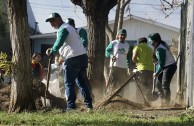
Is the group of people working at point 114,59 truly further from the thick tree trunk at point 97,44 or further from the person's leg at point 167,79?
the thick tree trunk at point 97,44

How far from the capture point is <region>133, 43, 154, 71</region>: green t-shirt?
11.0 m

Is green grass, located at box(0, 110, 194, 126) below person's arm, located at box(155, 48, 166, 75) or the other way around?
below

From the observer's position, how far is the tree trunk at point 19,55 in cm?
787

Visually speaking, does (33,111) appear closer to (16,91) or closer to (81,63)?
(16,91)

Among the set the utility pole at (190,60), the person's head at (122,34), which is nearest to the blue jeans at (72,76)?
the utility pole at (190,60)

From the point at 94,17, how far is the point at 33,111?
4.11 meters

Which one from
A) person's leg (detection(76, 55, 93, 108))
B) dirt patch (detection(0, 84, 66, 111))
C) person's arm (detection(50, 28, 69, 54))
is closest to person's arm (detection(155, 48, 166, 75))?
person's leg (detection(76, 55, 93, 108))

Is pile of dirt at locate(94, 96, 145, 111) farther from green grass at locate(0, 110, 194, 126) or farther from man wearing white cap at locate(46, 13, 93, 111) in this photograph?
green grass at locate(0, 110, 194, 126)

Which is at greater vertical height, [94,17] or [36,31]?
[36,31]

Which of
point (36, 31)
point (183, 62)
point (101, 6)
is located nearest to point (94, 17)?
point (101, 6)

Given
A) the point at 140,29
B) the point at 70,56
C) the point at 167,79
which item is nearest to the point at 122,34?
the point at 167,79

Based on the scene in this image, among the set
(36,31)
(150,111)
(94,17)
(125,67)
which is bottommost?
(150,111)

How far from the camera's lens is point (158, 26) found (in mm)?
35688

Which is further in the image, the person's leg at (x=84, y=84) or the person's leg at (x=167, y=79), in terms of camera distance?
the person's leg at (x=167, y=79)
